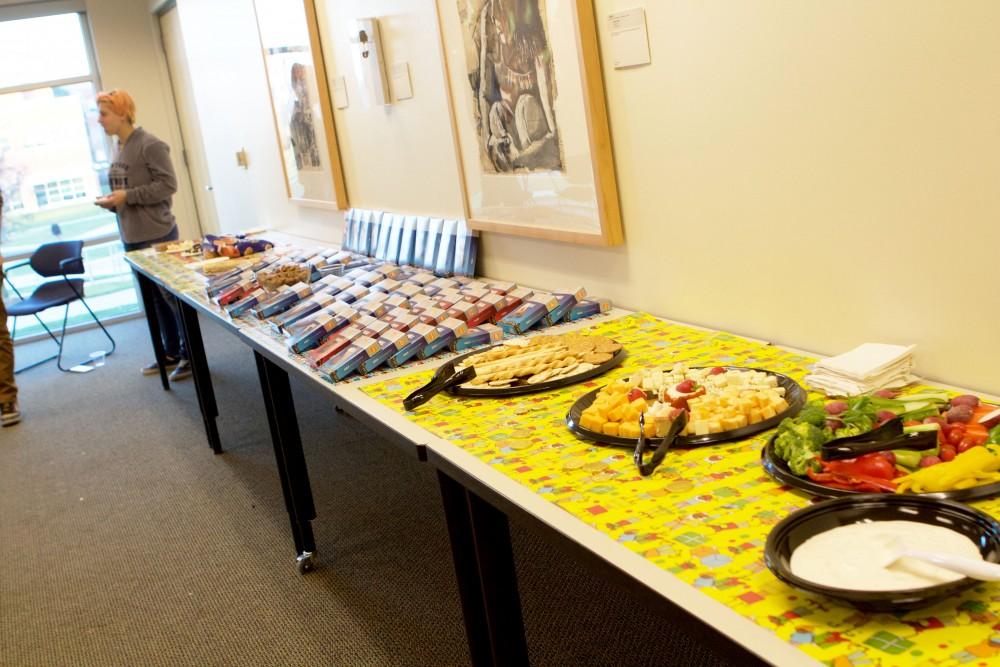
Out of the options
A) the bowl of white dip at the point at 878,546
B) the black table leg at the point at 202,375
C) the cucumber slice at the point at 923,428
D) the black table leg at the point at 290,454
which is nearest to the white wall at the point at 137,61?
the black table leg at the point at 202,375

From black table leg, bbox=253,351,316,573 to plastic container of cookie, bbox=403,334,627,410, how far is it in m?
0.94

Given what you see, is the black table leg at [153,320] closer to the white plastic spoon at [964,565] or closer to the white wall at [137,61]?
the white wall at [137,61]

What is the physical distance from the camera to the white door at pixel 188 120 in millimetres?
7516

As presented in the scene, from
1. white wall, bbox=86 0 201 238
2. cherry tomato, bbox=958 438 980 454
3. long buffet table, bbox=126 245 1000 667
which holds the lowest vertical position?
long buffet table, bbox=126 245 1000 667

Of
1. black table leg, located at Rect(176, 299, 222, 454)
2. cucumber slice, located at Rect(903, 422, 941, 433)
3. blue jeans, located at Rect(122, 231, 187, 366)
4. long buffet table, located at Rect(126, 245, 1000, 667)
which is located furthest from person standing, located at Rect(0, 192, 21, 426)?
cucumber slice, located at Rect(903, 422, 941, 433)

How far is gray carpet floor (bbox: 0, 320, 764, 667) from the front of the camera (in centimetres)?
251

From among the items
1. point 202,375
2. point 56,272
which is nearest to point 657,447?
point 202,375

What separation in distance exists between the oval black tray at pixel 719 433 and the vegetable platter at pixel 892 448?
0.20 ft

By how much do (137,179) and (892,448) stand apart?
16.3 feet

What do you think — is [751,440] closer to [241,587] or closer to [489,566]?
[489,566]

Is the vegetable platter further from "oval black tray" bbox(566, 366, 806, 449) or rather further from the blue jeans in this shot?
the blue jeans

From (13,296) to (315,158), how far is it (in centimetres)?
464

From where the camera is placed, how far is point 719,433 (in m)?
1.46

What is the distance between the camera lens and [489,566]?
1639 mm
